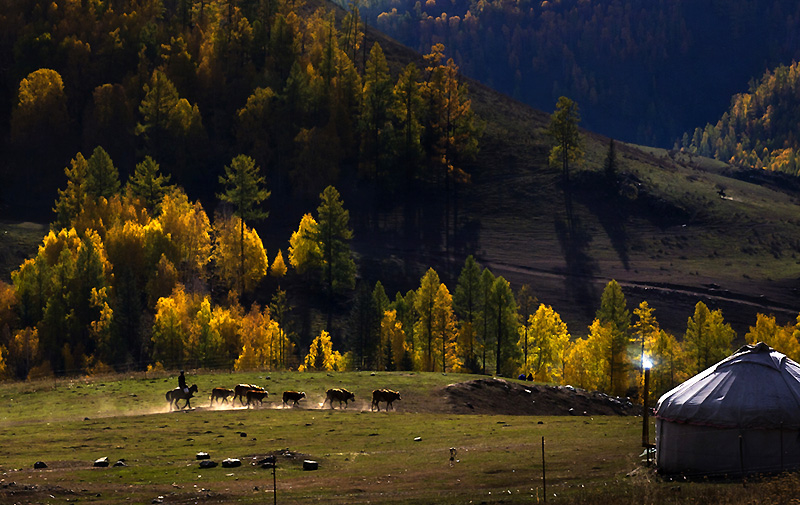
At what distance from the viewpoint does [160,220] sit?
15162 centimetres

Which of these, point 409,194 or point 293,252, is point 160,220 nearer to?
point 293,252

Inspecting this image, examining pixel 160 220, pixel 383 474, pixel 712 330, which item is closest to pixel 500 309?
pixel 712 330

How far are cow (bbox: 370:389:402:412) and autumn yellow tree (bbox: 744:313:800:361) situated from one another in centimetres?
6517

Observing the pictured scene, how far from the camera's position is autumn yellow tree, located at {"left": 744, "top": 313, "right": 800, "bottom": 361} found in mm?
121812

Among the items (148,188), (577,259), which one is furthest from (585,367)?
(148,188)

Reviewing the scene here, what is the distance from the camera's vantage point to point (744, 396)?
45.8 metres

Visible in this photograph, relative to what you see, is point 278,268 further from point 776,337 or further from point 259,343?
point 776,337

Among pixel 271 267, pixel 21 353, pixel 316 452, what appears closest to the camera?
pixel 316 452

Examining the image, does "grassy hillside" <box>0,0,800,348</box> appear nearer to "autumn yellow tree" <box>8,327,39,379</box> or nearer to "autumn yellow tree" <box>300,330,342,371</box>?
"autumn yellow tree" <box>300,330,342,371</box>

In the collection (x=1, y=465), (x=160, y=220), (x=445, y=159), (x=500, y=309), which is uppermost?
(x=445, y=159)

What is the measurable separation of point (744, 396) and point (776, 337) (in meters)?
84.1

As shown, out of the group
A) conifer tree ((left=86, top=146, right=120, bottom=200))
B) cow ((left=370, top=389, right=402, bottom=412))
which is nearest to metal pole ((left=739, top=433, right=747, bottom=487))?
cow ((left=370, top=389, right=402, bottom=412))

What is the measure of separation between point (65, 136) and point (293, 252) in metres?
68.7

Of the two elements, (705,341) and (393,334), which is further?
(393,334)
